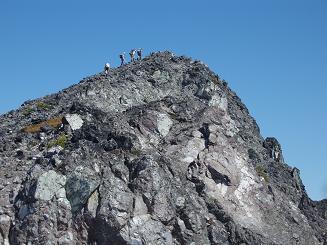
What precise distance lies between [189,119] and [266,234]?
15698 millimetres

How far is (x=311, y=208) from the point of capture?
3076 inches

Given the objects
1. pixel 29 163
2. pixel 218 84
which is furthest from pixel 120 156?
pixel 218 84

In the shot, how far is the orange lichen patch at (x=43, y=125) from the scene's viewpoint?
66812mm

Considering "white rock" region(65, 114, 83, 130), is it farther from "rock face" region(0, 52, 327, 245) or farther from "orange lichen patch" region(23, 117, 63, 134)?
"orange lichen patch" region(23, 117, 63, 134)

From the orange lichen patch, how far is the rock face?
0.62 ft

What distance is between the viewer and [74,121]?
6562 centimetres

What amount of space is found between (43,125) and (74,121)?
4139 mm

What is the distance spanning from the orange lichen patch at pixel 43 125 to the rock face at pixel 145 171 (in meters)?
0.19

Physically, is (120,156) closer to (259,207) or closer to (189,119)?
(189,119)

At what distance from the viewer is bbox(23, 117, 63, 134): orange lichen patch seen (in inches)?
2630

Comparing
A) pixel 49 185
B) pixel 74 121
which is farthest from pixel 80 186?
pixel 74 121

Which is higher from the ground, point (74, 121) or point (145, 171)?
point (74, 121)

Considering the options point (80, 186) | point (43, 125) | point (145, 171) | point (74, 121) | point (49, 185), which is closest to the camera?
point (49, 185)

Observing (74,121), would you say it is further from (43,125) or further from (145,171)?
(145,171)
